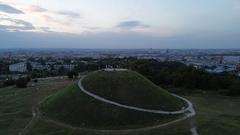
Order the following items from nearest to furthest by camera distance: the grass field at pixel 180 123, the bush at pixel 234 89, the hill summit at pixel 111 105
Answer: the grass field at pixel 180 123 → the hill summit at pixel 111 105 → the bush at pixel 234 89

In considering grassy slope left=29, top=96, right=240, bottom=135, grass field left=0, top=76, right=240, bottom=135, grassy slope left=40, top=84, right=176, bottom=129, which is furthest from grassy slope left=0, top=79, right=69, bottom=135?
grassy slope left=40, top=84, right=176, bottom=129

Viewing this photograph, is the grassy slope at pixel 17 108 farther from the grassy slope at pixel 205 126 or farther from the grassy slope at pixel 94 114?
the grassy slope at pixel 94 114

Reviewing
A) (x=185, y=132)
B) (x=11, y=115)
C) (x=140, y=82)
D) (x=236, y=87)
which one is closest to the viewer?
(x=185, y=132)

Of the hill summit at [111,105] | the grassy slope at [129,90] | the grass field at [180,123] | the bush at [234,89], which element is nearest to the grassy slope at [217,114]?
the grass field at [180,123]

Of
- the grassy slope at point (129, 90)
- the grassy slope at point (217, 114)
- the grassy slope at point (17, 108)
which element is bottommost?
the grassy slope at point (17, 108)

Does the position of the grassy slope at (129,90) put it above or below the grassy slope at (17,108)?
above

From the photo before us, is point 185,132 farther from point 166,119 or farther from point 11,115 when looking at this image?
point 11,115

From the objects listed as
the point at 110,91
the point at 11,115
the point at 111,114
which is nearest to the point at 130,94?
the point at 110,91

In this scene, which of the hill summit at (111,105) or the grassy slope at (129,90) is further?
the grassy slope at (129,90)
